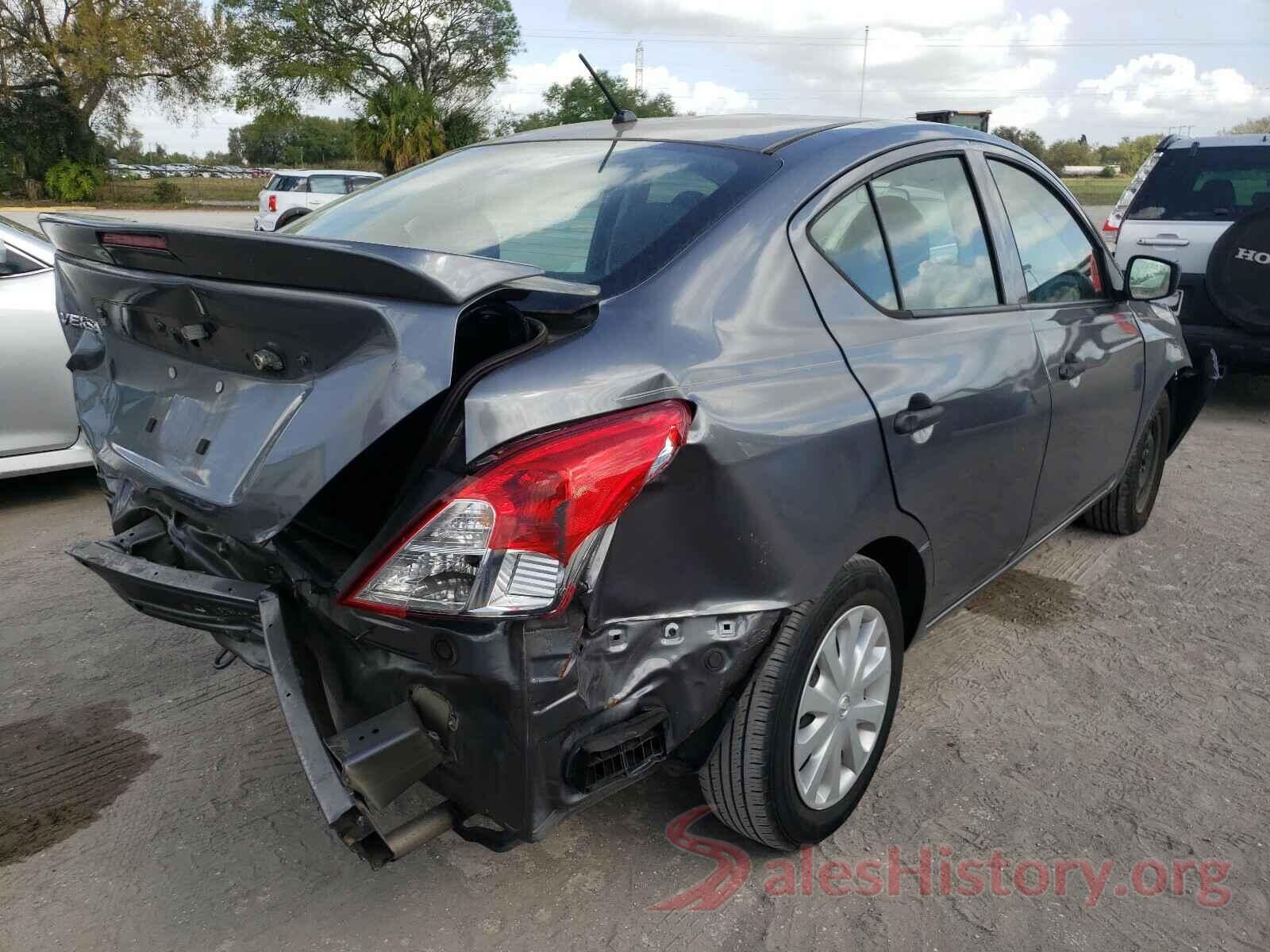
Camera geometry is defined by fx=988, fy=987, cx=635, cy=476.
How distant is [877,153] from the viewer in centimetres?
253

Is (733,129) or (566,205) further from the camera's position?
(733,129)

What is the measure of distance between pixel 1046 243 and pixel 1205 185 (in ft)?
16.9

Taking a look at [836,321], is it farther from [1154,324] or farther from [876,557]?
[1154,324]

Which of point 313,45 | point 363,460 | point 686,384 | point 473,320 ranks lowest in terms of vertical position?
point 363,460

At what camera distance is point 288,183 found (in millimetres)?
20672

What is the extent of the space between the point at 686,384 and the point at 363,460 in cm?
63

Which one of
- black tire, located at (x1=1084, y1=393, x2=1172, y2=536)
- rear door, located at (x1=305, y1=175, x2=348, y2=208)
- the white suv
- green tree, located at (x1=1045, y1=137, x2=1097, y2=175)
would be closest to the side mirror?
black tire, located at (x1=1084, y1=393, x2=1172, y2=536)

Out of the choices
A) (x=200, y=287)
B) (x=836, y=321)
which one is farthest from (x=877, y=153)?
(x=200, y=287)

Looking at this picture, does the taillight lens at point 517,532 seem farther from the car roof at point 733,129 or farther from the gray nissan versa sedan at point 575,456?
the car roof at point 733,129

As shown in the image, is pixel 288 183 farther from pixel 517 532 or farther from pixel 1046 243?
pixel 517 532

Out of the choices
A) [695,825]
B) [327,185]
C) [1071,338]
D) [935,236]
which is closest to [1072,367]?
[1071,338]

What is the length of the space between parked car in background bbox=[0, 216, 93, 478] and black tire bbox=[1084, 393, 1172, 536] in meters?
4.62

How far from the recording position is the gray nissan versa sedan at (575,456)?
67.2 inches

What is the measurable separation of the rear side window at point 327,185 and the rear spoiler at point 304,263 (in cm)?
1975
